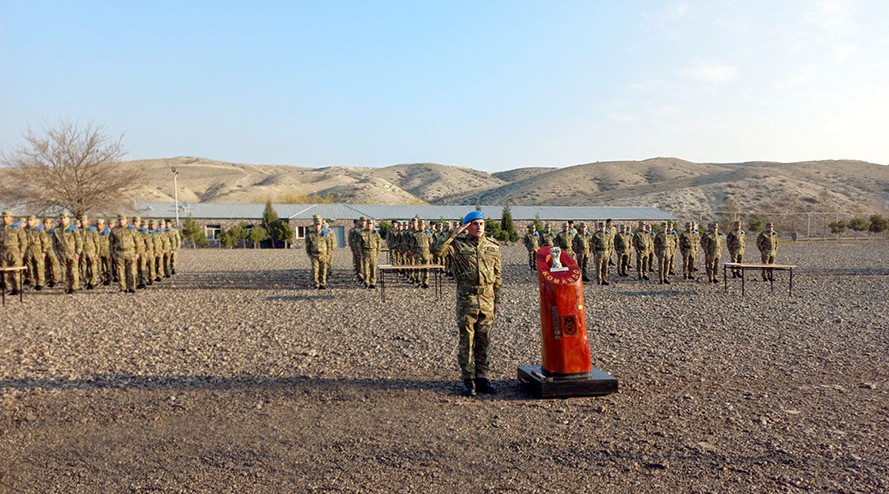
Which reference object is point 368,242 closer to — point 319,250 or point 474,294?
point 319,250

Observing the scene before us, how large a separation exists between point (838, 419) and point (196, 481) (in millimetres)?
5212

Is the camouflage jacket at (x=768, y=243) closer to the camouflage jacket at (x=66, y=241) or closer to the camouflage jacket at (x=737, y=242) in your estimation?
the camouflage jacket at (x=737, y=242)

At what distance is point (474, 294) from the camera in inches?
238

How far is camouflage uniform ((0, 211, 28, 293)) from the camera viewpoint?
47.4ft

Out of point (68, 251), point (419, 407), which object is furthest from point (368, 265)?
point (419, 407)

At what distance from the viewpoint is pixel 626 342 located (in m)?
8.60

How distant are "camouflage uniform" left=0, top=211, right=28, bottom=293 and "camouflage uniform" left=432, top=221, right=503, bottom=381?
1305 cm

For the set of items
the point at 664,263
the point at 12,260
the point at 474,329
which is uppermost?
the point at 12,260

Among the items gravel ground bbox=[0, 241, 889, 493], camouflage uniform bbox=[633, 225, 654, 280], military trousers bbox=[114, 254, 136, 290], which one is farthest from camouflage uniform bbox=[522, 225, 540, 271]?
military trousers bbox=[114, 254, 136, 290]

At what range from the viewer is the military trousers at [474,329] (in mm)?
6016

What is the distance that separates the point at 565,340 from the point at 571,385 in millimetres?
433

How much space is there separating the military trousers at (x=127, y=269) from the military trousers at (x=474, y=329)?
11.8 meters

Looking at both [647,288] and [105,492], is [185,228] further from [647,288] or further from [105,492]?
[105,492]

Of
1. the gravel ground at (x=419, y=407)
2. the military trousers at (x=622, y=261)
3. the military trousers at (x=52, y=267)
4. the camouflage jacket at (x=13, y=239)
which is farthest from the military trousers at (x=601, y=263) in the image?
the camouflage jacket at (x=13, y=239)
